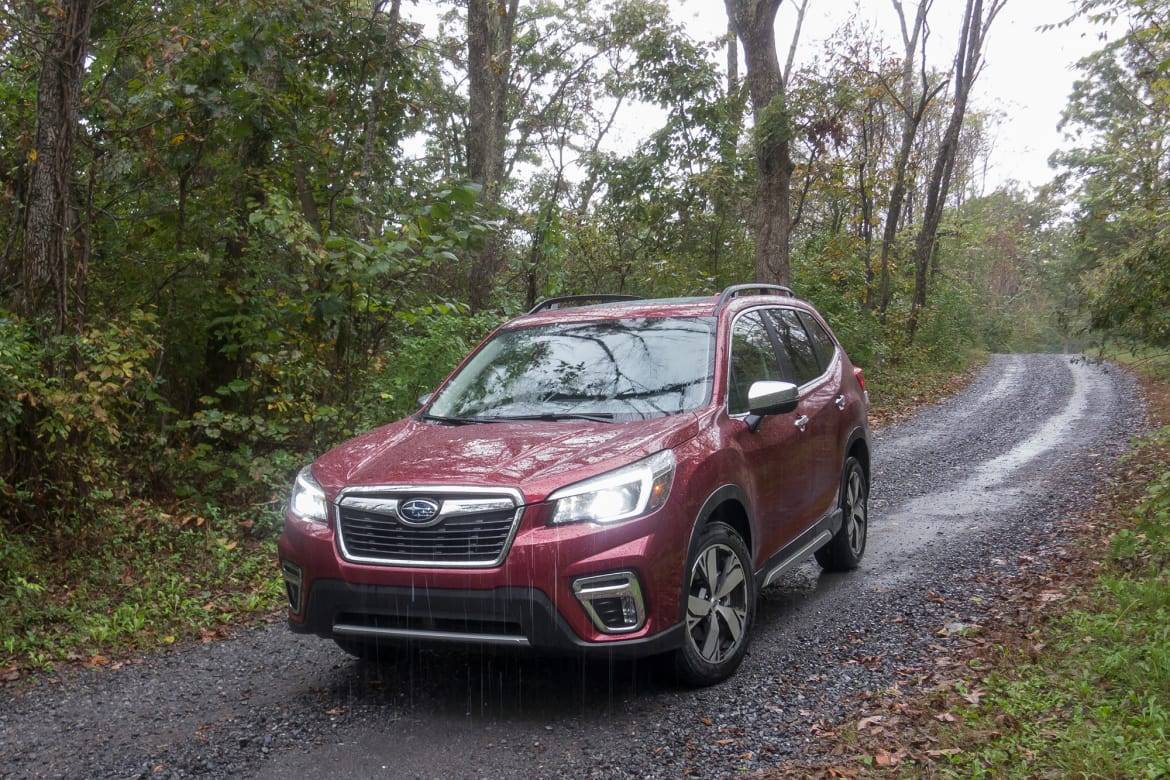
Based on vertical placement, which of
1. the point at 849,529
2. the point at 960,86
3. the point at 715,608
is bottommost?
the point at 849,529

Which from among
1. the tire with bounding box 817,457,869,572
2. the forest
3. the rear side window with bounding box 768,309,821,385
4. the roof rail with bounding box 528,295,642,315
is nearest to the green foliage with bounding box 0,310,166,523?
the forest

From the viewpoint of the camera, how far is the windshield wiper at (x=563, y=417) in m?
4.74

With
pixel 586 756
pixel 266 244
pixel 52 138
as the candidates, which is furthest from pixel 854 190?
pixel 586 756

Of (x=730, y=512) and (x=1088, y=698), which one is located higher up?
(x=730, y=512)

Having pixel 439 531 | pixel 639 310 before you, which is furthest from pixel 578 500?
pixel 639 310

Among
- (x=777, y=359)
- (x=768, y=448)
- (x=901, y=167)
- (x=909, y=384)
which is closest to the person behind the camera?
(x=768, y=448)

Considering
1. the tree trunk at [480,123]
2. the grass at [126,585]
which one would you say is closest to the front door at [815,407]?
the grass at [126,585]

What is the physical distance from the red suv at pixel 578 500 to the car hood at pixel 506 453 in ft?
0.04

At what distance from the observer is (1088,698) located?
3967 millimetres

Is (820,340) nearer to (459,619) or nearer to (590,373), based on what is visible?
(590,373)

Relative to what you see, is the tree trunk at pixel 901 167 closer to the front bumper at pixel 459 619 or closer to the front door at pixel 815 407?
the front door at pixel 815 407

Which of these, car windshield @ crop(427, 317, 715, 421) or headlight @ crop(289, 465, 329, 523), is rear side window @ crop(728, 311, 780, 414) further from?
headlight @ crop(289, 465, 329, 523)

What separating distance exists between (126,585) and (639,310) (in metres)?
4.05

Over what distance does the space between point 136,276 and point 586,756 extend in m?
7.50
